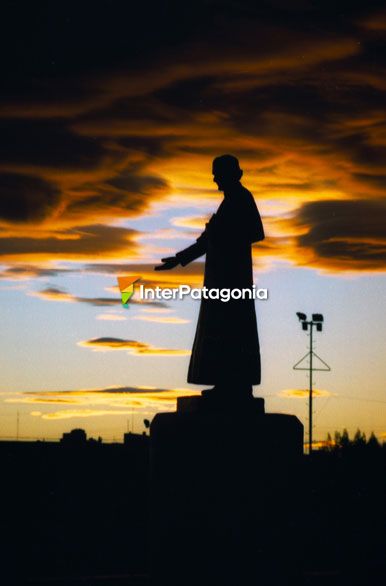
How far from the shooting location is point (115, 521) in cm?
2278

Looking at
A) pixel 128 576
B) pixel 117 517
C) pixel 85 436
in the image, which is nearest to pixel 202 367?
pixel 128 576

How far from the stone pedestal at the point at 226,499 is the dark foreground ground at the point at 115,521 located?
231 mm

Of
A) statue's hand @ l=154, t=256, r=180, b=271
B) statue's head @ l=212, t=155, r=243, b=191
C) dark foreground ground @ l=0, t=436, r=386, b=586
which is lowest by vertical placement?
dark foreground ground @ l=0, t=436, r=386, b=586

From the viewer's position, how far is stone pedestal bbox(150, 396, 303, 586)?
11.8 metres

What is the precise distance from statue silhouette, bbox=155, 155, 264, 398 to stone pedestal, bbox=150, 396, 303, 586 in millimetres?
549

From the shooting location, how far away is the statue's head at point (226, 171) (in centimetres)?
1280

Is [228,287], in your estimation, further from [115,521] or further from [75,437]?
[75,437]

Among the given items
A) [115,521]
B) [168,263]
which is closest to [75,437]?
→ [115,521]

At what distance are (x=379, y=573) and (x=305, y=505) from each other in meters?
2.43

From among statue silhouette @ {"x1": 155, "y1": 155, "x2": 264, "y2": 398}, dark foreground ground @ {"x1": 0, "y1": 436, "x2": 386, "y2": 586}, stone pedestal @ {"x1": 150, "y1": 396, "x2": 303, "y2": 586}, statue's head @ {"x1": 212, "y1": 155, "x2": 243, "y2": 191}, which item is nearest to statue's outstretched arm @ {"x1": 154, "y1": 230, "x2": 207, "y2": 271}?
statue silhouette @ {"x1": 155, "y1": 155, "x2": 264, "y2": 398}

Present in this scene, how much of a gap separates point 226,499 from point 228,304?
2372 millimetres

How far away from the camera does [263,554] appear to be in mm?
11820

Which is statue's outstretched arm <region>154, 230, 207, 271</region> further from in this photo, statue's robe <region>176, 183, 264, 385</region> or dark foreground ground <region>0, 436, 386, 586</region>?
dark foreground ground <region>0, 436, 386, 586</region>

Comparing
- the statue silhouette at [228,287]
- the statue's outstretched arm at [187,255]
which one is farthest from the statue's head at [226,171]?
the statue's outstretched arm at [187,255]
